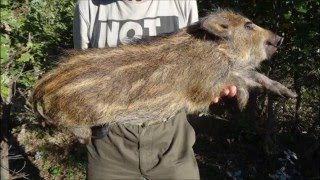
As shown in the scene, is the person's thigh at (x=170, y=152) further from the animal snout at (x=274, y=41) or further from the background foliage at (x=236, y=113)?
the background foliage at (x=236, y=113)

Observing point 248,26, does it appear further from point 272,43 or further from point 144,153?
point 144,153

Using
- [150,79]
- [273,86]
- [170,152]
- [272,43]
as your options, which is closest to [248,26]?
[272,43]

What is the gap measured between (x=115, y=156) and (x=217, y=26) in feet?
3.54

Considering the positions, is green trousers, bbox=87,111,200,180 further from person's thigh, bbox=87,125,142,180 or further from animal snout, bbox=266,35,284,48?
animal snout, bbox=266,35,284,48

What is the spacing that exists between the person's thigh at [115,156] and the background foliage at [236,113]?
74cm

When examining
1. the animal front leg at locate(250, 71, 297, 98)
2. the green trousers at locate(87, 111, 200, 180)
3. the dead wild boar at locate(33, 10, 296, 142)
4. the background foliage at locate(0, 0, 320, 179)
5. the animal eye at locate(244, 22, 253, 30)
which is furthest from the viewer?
the background foliage at locate(0, 0, 320, 179)

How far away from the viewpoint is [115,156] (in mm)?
3070

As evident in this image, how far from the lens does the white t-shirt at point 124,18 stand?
308 centimetres

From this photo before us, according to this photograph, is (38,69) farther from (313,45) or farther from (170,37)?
(313,45)

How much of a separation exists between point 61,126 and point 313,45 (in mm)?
1931

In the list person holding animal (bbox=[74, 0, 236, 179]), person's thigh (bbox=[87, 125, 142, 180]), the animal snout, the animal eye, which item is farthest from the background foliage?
person's thigh (bbox=[87, 125, 142, 180])

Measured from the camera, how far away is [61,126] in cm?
299

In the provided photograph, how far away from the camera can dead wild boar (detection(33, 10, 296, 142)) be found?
2877mm

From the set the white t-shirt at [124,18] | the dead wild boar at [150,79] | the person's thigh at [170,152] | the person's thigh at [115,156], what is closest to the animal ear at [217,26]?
the dead wild boar at [150,79]
